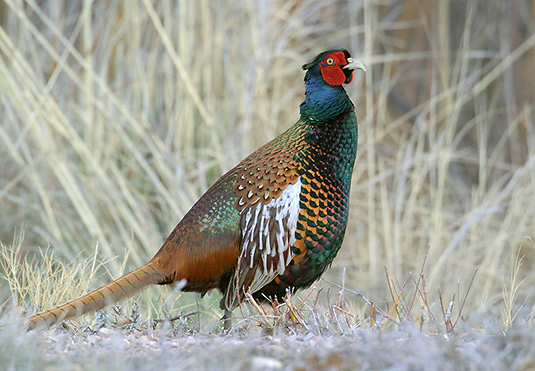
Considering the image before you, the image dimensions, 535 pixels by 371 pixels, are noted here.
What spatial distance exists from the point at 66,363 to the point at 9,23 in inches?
165

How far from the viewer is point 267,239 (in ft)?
10.3

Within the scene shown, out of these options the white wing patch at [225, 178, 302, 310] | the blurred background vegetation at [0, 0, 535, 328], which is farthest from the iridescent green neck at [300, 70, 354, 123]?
the blurred background vegetation at [0, 0, 535, 328]

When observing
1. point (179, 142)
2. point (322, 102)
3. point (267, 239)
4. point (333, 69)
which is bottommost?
point (267, 239)

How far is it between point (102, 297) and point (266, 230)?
27.9 inches

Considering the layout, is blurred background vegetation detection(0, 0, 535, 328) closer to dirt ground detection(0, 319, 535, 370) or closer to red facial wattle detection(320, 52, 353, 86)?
red facial wattle detection(320, 52, 353, 86)

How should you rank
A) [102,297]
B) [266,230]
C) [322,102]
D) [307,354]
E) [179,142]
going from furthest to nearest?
[179,142] < [322,102] < [266,230] < [102,297] < [307,354]

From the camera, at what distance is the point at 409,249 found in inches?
216

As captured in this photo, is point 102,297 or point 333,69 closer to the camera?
point 102,297

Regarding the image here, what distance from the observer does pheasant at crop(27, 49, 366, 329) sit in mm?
3141

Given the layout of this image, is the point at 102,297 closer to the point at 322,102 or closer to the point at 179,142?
the point at 322,102

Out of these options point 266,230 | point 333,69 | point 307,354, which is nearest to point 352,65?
point 333,69

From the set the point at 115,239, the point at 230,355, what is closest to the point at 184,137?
the point at 115,239

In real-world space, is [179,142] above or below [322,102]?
below

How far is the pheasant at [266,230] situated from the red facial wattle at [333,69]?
0.25m
